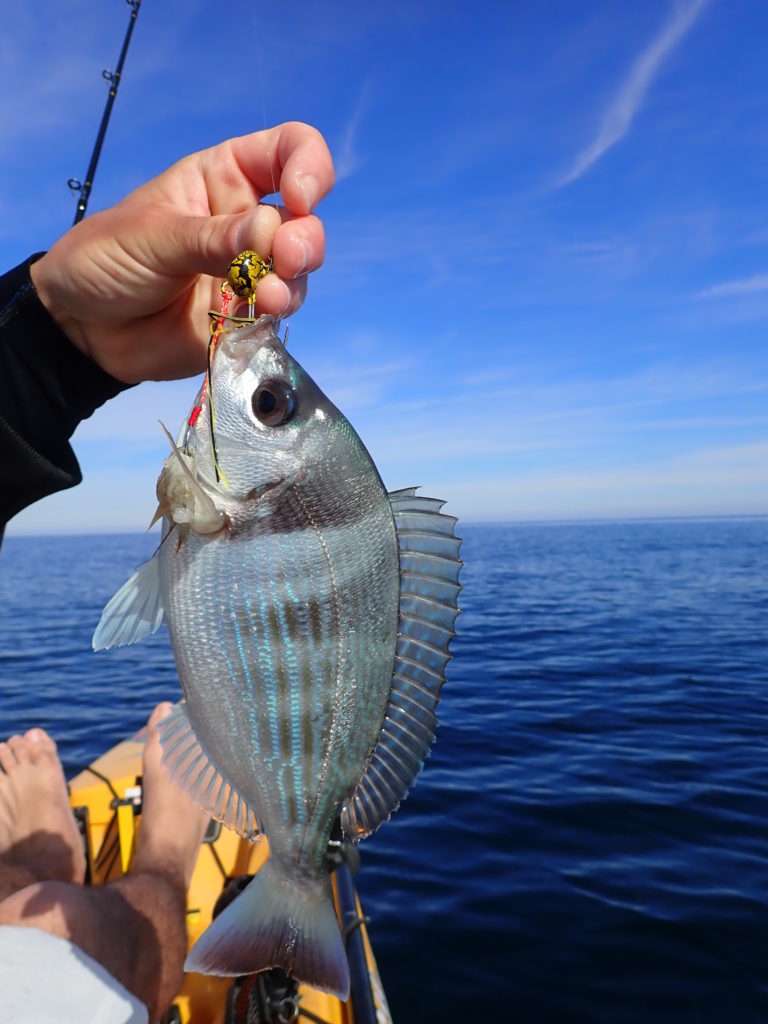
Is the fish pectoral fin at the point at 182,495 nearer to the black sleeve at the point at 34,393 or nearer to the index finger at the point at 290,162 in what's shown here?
the index finger at the point at 290,162

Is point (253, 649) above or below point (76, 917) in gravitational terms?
above

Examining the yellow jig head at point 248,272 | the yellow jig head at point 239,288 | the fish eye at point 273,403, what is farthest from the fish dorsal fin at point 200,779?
the yellow jig head at point 248,272

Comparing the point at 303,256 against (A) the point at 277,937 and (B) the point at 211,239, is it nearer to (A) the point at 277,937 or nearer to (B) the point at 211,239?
(B) the point at 211,239

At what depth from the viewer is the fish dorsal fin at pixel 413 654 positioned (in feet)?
6.61

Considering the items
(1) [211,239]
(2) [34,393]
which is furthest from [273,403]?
(2) [34,393]

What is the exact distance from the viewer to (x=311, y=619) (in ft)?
6.25

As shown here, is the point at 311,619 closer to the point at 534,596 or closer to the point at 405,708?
the point at 405,708

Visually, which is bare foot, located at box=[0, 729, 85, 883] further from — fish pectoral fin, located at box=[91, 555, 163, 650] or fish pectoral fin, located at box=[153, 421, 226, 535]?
fish pectoral fin, located at box=[153, 421, 226, 535]

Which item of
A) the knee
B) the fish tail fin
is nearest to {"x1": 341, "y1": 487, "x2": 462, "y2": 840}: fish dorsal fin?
the fish tail fin

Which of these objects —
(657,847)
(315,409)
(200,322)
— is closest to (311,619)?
(315,409)

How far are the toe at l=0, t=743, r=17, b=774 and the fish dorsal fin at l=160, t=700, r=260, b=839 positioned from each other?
13.6 ft

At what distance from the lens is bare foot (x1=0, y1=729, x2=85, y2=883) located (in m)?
4.64

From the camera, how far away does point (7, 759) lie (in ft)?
17.8

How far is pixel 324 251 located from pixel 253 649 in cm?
115
